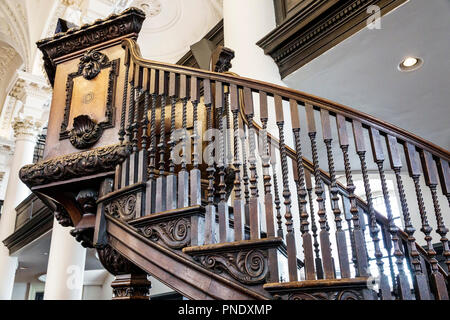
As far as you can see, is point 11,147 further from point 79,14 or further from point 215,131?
point 215,131

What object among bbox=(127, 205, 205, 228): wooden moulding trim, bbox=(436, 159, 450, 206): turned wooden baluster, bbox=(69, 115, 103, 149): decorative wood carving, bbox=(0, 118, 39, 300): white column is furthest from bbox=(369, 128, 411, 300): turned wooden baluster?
bbox=(0, 118, 39, 300): white column

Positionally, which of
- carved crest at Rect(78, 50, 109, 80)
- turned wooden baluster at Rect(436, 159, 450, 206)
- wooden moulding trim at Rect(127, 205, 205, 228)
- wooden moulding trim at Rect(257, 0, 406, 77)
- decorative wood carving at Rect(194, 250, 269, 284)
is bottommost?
decorative wood carving at Rect(194, 250, 269, 284)

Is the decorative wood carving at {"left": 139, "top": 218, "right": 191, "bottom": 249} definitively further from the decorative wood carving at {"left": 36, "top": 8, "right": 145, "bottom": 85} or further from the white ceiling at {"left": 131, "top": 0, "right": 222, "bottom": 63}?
the white ceiling at {"left": 131, "top": 0, "right": 222, "bottom": 63}

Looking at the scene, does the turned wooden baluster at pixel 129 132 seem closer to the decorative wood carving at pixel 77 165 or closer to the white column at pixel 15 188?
the decorative wood carving at pixel 77 165

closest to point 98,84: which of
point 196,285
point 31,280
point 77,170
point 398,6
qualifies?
point 77,170

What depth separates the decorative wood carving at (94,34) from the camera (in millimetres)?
2645

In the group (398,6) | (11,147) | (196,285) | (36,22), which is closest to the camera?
(196,285)

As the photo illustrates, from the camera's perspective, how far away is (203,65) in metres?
6.06

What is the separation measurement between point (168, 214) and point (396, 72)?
11.1ft

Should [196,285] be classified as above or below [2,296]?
below

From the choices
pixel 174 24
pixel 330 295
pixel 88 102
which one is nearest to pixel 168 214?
pixel 330 295

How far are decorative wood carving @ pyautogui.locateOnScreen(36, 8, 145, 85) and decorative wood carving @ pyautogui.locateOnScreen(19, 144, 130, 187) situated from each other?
0.84m

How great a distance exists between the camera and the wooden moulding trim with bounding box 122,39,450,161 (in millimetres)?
1794

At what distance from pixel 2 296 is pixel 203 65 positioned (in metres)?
6.26
